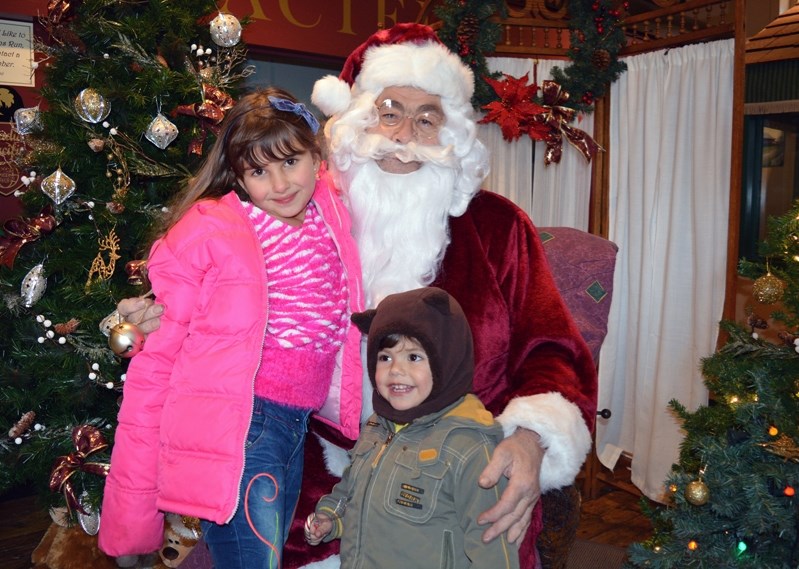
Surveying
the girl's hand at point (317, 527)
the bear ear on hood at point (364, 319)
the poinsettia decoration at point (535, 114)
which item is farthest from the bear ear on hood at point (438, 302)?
the poinsettia decoration at point (535, 114)

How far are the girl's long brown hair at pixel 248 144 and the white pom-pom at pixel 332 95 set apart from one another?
1.82ft

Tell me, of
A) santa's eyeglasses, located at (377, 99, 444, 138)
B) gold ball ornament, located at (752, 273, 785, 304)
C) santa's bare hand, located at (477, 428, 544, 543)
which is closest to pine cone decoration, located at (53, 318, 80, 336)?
santa's eyeglasses, located at (377, 99, 444, 138)

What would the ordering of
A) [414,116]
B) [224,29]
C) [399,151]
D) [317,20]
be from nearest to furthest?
[399,151]
[414,116]
[224,29]
[317,20]

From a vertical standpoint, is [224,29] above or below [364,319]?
above

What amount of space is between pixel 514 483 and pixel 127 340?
1087mm

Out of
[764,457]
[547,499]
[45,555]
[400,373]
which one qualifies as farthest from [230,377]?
[45,555]

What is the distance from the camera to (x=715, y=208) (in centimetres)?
384

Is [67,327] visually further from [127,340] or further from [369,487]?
[369,487]

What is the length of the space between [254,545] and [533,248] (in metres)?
Answer: 1.25

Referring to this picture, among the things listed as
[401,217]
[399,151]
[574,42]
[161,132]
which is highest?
[574,42]

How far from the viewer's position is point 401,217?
2283 mm

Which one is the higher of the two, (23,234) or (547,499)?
(23,234)

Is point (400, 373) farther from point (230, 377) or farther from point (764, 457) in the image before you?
point (764, 457)

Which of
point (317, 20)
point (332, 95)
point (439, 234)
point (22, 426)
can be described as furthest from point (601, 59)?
point (22, 426)
